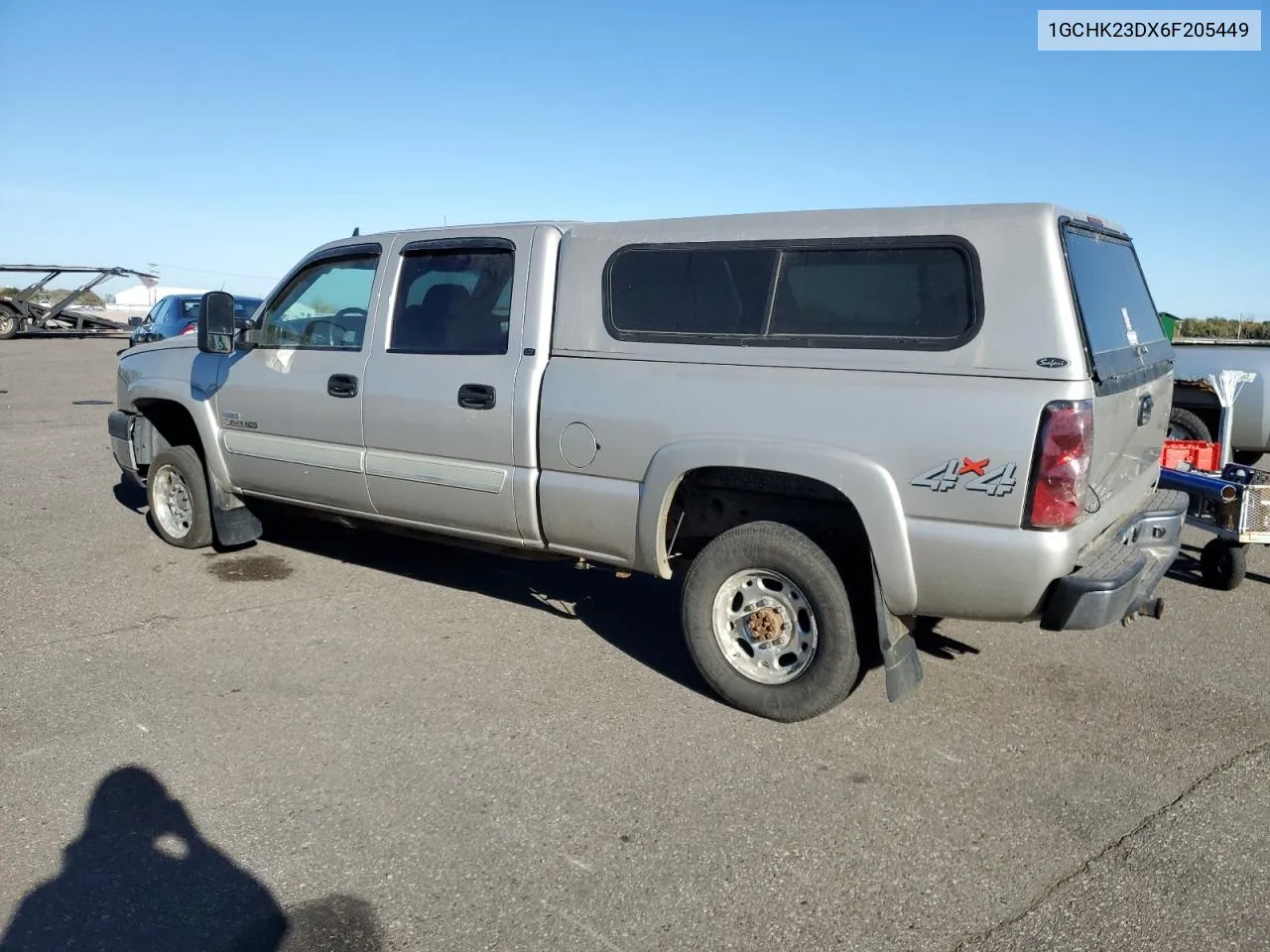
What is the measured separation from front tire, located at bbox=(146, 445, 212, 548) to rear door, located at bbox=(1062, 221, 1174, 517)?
5.27 meters

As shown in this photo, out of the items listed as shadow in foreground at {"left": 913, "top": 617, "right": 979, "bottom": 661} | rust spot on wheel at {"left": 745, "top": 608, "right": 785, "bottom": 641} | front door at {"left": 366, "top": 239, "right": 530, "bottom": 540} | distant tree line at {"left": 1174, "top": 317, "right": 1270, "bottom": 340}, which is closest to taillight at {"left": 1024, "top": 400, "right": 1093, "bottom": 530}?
rust spot on wheel at {"left": 745, "top": 608, "right": 785, "bottom": 641}

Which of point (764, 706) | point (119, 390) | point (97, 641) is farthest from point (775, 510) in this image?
point (119, 390)

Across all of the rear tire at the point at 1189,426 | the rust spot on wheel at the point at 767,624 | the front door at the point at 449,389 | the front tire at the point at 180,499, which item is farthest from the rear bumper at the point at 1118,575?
the rear tire at the point at 1189,426

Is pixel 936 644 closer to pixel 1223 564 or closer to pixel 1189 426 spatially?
pixel 1223 564

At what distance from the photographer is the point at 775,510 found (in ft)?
15.8

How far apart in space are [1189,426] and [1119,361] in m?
6.33

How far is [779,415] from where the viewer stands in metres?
4.38

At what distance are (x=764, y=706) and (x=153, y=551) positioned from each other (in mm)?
4509

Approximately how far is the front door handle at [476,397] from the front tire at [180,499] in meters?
2.48

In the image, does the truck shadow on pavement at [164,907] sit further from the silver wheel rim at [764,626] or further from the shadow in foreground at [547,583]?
the shadow in foreground at [547,583]

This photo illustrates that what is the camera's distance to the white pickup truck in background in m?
9.66

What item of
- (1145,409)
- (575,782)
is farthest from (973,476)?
(575,782)

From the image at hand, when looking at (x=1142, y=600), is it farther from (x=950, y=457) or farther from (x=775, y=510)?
(x=775, y=510)

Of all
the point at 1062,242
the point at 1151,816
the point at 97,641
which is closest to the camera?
the point at 1151,816
